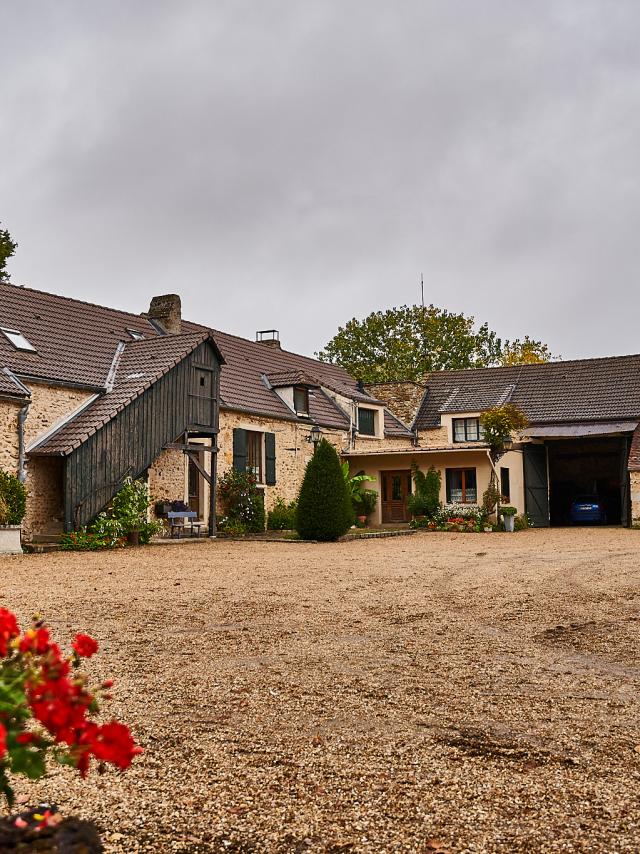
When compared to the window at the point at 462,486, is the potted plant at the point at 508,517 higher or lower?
lower

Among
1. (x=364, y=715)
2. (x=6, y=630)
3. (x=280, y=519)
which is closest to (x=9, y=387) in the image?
(x=280, y=519)

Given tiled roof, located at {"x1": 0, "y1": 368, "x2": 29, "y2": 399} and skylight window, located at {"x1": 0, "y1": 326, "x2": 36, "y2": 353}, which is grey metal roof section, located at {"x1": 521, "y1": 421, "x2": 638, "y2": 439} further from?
tiled roof, located at {"x1": 0, "y1": 368, "x2": 29, "y2": 399}

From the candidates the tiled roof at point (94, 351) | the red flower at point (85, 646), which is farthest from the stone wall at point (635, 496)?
the red flower at point (85, 646)

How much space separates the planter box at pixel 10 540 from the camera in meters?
15.3

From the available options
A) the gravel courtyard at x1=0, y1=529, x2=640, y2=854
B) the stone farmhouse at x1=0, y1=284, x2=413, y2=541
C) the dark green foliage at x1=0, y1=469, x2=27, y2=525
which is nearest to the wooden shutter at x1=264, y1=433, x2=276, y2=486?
the stone farmhouse at x1=0, y1=284, x2=413, y2=541

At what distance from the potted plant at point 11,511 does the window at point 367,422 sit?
47.5 ft

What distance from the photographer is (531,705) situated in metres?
4.66

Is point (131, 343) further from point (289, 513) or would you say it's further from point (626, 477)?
point (626, 477)

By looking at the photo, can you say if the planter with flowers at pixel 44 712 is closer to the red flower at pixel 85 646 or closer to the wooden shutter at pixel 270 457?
the red flower at pixel 85 646

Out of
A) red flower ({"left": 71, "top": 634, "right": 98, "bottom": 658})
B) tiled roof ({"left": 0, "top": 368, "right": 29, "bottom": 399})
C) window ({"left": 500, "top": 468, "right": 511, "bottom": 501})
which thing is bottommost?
red flower ({"left": 71, "top": 634, "right": 98, "bottom": 658})

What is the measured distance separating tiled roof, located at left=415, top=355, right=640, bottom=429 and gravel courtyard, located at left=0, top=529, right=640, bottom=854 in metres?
19.8

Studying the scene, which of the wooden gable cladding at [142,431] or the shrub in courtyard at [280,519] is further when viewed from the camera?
the shrub in courtyard at [280,519]

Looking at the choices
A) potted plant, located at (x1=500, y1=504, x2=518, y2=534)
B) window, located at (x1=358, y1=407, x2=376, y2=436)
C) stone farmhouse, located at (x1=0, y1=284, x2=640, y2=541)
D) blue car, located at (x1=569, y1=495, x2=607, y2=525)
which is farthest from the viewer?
window, located at (x1=358, y1=407, x2=376, y2=436)

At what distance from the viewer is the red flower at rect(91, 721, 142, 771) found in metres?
1.56
